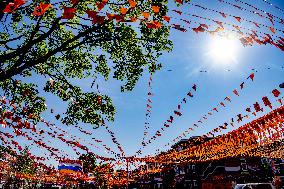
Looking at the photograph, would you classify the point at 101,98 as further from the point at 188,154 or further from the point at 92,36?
the point at 188,154

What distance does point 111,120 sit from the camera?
528 inches

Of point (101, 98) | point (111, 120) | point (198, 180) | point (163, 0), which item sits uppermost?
point (163, 0)

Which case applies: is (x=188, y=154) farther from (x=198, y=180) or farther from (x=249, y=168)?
(x=198, y=180)

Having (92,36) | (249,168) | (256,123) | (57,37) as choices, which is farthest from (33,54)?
(249,168)

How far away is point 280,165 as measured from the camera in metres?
50.8

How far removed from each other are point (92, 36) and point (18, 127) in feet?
15.4

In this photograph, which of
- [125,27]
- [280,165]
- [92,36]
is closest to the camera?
[92,36]

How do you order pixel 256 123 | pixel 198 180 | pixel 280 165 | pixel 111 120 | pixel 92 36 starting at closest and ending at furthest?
1. pixel 256 123
2. pixel 92 36
3. pixel 111 120
4. pixel 198 180
5. pixel 280 165

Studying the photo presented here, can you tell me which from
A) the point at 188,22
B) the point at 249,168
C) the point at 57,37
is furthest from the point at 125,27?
the point at 249,168

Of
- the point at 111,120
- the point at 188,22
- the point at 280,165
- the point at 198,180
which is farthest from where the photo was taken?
the point at 280,165

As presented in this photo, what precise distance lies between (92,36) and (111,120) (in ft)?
15.0

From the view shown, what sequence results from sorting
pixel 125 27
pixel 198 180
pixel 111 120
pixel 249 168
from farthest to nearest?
pixel 198 180, pixel 249 168, pixel 111 120, pixel 125 27

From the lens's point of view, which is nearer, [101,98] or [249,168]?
[101,98]

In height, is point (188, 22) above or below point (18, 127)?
above
